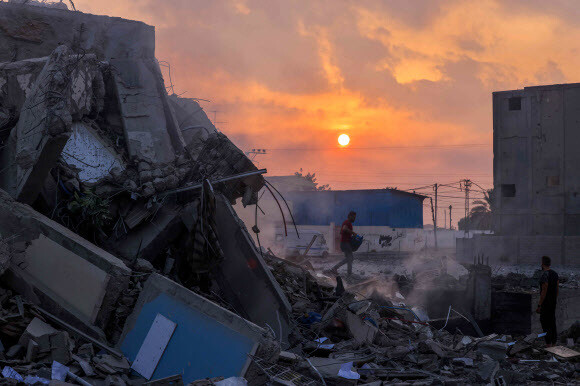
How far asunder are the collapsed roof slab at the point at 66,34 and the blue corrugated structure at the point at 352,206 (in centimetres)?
2942

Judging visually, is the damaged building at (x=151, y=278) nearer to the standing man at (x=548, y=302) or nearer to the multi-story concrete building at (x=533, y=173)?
the standing man at (x=548, y=302)

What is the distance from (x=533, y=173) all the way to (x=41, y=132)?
738 inches

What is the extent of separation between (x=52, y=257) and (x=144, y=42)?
782cm

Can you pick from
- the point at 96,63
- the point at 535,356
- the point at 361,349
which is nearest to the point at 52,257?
the point at 361,349

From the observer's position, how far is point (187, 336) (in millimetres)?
5637

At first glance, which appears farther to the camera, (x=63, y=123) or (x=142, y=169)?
(x=142, y=169)

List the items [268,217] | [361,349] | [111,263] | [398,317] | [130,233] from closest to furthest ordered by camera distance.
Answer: [111,263] → [361,349] → [130,233] → [398,317] → [268,217]

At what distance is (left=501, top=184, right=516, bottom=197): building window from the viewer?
21016mm

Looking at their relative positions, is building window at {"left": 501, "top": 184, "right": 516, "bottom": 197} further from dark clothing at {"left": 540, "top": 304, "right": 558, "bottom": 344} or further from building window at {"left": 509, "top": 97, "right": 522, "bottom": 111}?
dark clothing at {"left": 540, "top": 304, "right": 558, "bottom": 344}

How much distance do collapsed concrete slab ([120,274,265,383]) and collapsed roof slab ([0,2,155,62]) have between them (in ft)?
22.8

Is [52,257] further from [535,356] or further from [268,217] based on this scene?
[268,217]

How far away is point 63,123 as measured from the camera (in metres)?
6.53

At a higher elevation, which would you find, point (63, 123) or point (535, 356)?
point (63, 123)

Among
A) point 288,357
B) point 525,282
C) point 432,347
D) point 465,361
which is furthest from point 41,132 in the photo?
point 525,282
